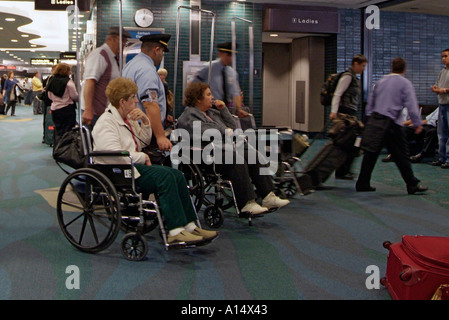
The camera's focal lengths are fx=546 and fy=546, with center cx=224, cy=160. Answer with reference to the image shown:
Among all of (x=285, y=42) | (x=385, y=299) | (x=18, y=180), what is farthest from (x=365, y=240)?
(x=285, y=42)

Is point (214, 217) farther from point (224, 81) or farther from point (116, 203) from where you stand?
point (224, 81)

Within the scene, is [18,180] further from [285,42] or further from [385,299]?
[285,42]

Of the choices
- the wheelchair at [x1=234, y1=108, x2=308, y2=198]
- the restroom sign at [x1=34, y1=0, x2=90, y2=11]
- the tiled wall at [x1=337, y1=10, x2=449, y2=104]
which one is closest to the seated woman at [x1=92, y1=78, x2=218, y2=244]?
the wheelchair at [x1=234, y1=108, x2=308, y2=198]

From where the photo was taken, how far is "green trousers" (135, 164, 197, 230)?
3279 millimetres

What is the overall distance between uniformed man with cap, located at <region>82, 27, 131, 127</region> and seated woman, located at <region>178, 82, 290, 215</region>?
62cm

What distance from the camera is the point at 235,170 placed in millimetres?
4121

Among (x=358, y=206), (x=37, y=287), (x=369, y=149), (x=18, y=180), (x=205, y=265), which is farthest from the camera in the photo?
(x=18, y=180)

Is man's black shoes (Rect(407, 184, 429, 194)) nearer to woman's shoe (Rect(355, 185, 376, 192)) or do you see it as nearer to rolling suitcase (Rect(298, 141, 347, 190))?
woman's shoe (Rect(355, 185, 376, 192))

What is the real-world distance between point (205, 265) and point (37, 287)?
0.96 m

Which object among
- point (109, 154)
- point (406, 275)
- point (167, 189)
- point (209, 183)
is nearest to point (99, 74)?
point (109, 154)

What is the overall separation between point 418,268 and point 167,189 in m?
1.51

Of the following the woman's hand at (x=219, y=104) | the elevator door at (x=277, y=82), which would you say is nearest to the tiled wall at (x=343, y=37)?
the elevator door at (x=277, y=82)

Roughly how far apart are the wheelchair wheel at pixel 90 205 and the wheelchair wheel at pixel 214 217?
79 cm

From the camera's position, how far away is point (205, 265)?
10.7 feet
